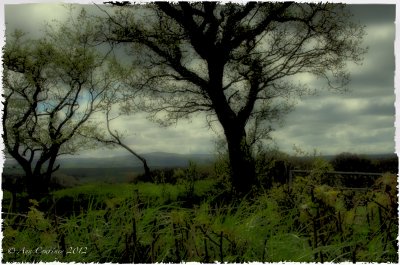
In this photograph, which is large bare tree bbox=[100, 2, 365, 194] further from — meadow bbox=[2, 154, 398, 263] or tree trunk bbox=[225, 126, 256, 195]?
meadow bbox=[2, 154, 398, 263]

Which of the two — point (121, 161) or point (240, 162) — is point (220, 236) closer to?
point (121, 161)

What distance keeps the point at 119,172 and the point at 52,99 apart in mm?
841

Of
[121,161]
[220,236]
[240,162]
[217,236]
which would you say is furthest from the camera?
[240,162]

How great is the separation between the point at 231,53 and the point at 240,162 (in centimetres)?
97

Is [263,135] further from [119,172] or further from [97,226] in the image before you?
[97,226]

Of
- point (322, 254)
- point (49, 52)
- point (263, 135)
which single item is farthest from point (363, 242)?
point (49, 52)

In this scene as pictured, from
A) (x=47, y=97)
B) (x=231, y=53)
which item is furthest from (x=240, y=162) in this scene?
(x=47, y=97)

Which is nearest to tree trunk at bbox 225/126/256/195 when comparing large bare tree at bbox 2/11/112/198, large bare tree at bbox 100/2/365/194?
large bare tree at bbox 100/2/365/194

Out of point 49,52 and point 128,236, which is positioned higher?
point 49,52

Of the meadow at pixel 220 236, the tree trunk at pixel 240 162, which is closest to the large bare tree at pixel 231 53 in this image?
the tree trunk at pixel 240 162

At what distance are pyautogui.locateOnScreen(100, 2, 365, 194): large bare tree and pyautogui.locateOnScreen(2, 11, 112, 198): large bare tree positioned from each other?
0.26m

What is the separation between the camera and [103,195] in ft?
13.5

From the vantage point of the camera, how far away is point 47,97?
14.6 feet

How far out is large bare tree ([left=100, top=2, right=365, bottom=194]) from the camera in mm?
4402
